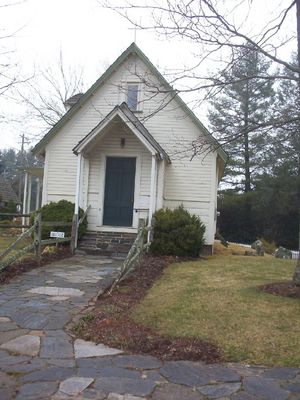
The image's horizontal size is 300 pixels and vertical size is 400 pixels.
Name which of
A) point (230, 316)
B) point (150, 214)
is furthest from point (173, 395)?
point (150, 214)

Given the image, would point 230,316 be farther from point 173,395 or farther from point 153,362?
point 173,395

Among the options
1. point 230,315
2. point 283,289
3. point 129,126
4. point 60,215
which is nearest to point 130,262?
point 283,289

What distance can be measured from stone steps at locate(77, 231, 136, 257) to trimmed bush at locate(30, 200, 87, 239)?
32 centimetres

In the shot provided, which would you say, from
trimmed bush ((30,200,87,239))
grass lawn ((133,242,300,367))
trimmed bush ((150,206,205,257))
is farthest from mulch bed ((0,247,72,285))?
grass lawn ((133,242,300,367))

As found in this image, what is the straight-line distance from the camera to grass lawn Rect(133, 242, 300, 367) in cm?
519

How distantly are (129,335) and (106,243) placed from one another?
858 cm

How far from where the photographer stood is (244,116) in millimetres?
18141

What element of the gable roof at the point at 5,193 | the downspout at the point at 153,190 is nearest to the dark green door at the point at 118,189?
the downspout at the point at 153,190

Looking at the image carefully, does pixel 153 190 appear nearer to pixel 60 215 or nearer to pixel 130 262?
pixel 60 215

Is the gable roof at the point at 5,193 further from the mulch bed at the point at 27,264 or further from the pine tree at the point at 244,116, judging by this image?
the mulch bed at the point at 27,264

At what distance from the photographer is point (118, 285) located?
8.59 metres

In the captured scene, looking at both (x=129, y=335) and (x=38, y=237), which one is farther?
(x=38, y=237)

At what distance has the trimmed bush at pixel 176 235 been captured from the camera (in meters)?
13.2

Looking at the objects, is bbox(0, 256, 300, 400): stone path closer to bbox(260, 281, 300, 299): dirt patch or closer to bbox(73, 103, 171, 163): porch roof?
bbox(260, 281, 300, 299): dirt patch
